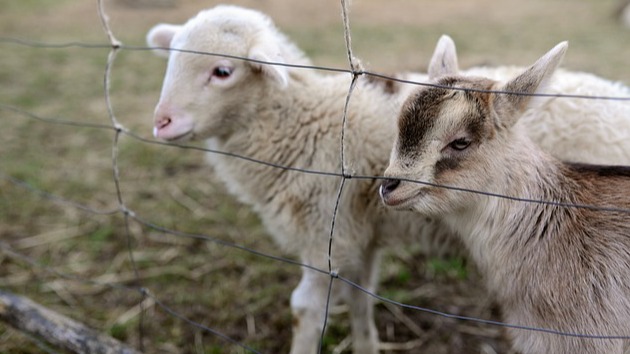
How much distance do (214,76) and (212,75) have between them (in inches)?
0.5

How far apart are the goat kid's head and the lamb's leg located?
103 centimetres

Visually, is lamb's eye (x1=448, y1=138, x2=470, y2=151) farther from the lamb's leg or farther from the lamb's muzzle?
the lamb's leg

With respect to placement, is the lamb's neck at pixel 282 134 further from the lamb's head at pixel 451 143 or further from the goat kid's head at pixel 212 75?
the lamb's head at pixel 451 143

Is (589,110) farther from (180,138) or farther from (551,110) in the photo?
(180,138)

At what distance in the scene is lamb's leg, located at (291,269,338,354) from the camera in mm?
3439

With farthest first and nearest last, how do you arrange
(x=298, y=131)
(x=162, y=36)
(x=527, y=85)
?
1. (x=162, y=36)
2. (x=298, y=131)
3. (x=527, y=85)

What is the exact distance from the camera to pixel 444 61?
302 cm

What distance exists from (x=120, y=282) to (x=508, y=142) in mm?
3226

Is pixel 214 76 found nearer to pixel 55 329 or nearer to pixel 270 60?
pixel 270 60

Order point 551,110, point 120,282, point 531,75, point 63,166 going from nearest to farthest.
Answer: point 531,75 < point 551,110 < point 120,282 < point 63,166

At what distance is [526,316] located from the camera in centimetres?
257

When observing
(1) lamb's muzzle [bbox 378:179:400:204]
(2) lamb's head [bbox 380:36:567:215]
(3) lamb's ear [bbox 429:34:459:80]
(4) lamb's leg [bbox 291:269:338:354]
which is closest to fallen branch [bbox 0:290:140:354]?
(4) lamb's leg [bbox 291:269:338:354]

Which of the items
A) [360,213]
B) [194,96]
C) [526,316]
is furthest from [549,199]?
[194,96]

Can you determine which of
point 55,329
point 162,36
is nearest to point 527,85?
point 162,36
